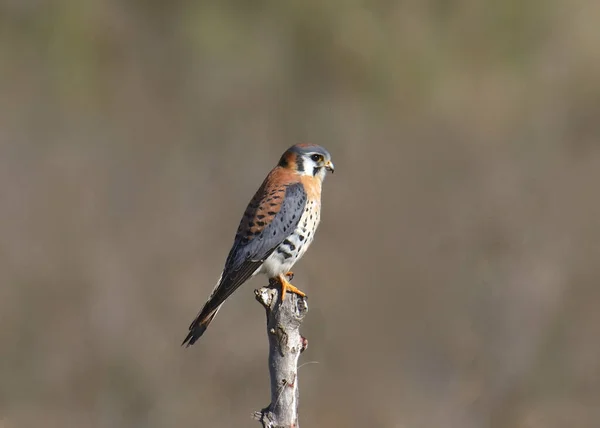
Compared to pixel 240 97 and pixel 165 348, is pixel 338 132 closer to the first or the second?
pixel 240 97

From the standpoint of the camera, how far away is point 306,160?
15.5 ft

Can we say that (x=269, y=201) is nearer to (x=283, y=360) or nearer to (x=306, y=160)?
(x=306, y=160)

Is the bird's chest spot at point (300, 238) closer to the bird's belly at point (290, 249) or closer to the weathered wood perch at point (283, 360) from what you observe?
the bird's belly at point (290, 249)

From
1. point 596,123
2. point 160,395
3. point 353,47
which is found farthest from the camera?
point 353,47

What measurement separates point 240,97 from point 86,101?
174cm

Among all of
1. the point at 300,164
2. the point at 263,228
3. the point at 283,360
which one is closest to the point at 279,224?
the point at 263,228

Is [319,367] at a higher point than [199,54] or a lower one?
lower

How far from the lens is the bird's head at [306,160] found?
186 inches

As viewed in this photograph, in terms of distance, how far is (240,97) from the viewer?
911cm

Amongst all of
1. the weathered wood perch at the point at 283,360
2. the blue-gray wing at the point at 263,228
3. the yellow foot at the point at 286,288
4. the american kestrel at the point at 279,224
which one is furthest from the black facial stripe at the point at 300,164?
the weathered wood perch at the point at 283,360

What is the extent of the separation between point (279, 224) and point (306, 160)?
0.40m

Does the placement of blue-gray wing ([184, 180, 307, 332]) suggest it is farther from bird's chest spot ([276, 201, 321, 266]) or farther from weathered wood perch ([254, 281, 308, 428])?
weathered wood perch ([254, 281, 308, 428])

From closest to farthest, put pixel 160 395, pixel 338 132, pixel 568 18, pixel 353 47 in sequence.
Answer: pixel 160 395
pixel 338 132
pixel 353 47
pixel 568 18

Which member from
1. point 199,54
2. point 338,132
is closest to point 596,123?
point 338,132
